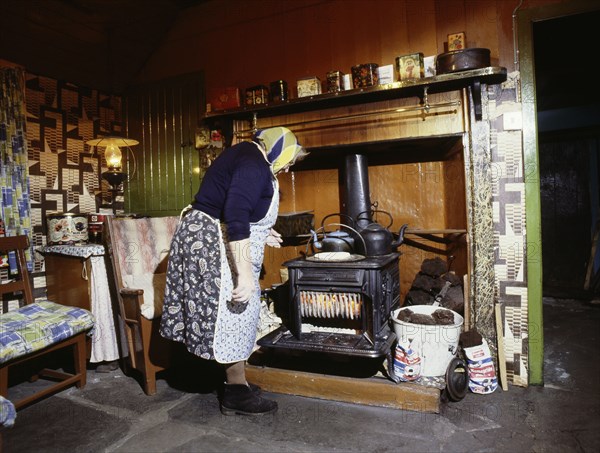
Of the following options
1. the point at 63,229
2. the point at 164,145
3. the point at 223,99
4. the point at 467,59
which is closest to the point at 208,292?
the point at 63,229

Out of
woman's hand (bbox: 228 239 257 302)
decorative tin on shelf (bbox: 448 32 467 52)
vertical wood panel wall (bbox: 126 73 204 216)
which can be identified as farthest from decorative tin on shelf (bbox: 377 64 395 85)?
woman's hand (bbox: 228 239 257 302)

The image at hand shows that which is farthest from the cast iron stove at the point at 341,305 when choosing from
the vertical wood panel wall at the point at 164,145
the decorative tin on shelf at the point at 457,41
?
the vertical wood panel wall at the point at 164,145

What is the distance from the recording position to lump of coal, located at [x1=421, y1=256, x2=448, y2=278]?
3.33 meters

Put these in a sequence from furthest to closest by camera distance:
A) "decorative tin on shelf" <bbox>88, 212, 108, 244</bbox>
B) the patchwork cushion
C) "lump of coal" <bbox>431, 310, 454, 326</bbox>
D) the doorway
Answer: the doorway → "decorative tin on shelf" <bbox>88, 212, 108, 244</bbox> → "lump of coal" <bbox>431, 310, 454, 326</bbox> → the patchwork cushion

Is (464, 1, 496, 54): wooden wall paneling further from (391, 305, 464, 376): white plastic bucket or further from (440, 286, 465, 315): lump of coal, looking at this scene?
(391, 305, 464, 376): white plastic bucket

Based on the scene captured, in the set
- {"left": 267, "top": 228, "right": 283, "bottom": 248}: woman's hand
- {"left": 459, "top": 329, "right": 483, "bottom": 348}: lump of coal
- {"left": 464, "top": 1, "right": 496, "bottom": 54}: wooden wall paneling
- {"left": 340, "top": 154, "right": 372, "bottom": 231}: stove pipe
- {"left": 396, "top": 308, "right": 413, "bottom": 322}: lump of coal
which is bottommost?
{"left": 459, "top": 329, "right": 483, "bottom": 348}: lump of coal

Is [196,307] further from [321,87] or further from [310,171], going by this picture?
[321,87]

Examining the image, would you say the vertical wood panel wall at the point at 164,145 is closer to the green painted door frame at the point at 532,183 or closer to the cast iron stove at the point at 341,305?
the cast iron stove at the point at 341,305

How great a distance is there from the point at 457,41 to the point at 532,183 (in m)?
1.18

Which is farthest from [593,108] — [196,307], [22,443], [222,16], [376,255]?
[22,443]

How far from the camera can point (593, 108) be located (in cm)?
531

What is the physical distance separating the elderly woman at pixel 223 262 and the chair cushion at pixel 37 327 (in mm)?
821

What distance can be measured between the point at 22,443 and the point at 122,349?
984 millimetres

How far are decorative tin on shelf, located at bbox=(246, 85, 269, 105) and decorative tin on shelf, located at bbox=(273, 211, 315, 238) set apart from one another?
1.06 metres
